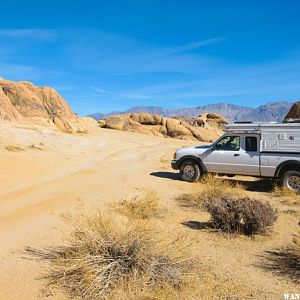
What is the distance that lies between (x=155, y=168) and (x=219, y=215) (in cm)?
919

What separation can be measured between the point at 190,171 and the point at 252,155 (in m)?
2.27

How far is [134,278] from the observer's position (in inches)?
185

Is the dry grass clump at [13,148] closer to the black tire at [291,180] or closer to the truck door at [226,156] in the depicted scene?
the truck door at [226,156]

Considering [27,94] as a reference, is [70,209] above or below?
below

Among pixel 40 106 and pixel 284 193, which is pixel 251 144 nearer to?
pixel 284 193

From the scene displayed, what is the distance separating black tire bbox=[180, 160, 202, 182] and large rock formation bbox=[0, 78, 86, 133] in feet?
60.1

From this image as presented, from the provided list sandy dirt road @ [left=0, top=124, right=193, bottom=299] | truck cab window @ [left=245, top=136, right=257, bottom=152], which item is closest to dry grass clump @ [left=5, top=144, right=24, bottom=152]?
sandy dirt road @ [left=0, top=124, right=193, bottom=299]

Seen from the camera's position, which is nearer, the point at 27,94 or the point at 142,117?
the point at 27,94

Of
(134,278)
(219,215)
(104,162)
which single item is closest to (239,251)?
(219,215)

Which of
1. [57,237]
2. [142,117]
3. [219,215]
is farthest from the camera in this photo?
[142,117]

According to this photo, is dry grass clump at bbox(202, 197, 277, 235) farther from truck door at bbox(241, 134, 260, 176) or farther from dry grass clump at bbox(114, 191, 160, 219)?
truck door at bbox(241, 134, 260, 176)

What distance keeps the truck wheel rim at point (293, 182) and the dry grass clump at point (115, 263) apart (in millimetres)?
6694

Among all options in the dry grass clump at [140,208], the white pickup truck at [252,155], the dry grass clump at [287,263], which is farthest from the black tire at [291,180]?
the dry grass clump at [287,263]

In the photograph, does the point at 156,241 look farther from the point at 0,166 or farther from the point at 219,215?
the point at 0,166
